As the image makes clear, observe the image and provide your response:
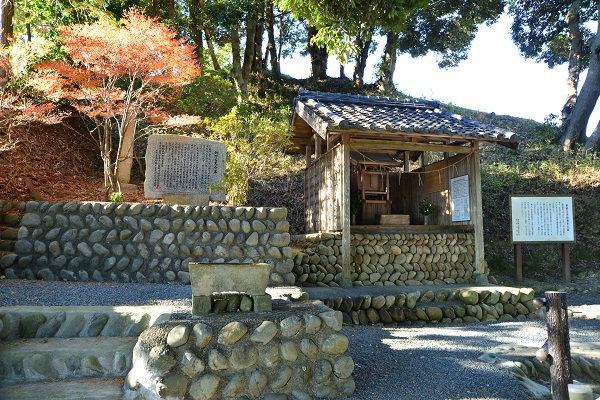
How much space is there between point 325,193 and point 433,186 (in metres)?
2.98

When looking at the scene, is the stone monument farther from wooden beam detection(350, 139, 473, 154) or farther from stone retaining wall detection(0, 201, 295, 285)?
wooden beam detection(350, 139, 473, 154)

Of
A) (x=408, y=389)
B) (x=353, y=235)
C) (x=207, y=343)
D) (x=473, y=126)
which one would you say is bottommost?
(x=408, y=389)

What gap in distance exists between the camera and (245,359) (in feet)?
11.7

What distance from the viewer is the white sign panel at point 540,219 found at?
10047 millimetres

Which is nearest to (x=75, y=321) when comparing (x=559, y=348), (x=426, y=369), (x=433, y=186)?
(x=426, y=369)

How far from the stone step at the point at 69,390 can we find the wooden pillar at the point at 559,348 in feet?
12.8

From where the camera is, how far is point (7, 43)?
942 centimetres

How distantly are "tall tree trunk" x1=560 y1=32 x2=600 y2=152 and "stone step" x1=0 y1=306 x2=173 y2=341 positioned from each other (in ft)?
58.0

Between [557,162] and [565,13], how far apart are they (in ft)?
29.5

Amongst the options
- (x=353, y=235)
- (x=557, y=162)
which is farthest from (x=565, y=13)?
(x=353, y=235)

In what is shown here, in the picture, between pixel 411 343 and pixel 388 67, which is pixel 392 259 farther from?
pixel 388 67

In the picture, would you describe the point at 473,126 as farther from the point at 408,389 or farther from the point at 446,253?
the point at 408,389

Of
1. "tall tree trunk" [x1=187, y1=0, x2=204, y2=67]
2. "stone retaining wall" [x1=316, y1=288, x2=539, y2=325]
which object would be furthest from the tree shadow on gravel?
"tall tree trunk" [x1=187, y1=0, x2=204, y2=67]

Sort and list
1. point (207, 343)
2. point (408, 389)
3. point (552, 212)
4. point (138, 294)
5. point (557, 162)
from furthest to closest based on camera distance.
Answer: point (557, 162) → point (552, 212) → point (138, 294) → point (408, 389) → point (207, 343)
